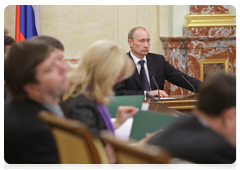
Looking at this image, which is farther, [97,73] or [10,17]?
[10,17]

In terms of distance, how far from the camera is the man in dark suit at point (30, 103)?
120cm

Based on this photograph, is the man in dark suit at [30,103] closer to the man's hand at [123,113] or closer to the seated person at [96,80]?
the seated person at [96,80]

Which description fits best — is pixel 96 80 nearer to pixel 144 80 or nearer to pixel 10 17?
pixel 144 80

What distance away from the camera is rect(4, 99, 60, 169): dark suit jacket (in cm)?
119

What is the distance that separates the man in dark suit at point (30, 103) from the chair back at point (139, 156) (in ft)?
1.40

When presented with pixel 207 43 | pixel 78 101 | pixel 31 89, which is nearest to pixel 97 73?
pixel 78 101

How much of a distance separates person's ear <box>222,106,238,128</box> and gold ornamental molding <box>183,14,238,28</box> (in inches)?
179

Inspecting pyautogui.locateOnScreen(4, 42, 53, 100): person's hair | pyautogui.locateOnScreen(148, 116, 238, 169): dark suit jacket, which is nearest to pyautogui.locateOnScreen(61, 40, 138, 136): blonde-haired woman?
pyautogui.locateOnScreen(4, 42, 53, 100): person's hair

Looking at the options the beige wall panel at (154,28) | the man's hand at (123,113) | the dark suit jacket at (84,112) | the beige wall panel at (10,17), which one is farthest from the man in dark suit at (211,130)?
the beige wall panel at (10,17)

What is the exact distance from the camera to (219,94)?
1129 millimetres

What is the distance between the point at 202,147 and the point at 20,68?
34.0 inches

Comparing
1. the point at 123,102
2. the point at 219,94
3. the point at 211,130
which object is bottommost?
the point at 123,102

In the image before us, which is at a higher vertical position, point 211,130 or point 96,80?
point 96,80
